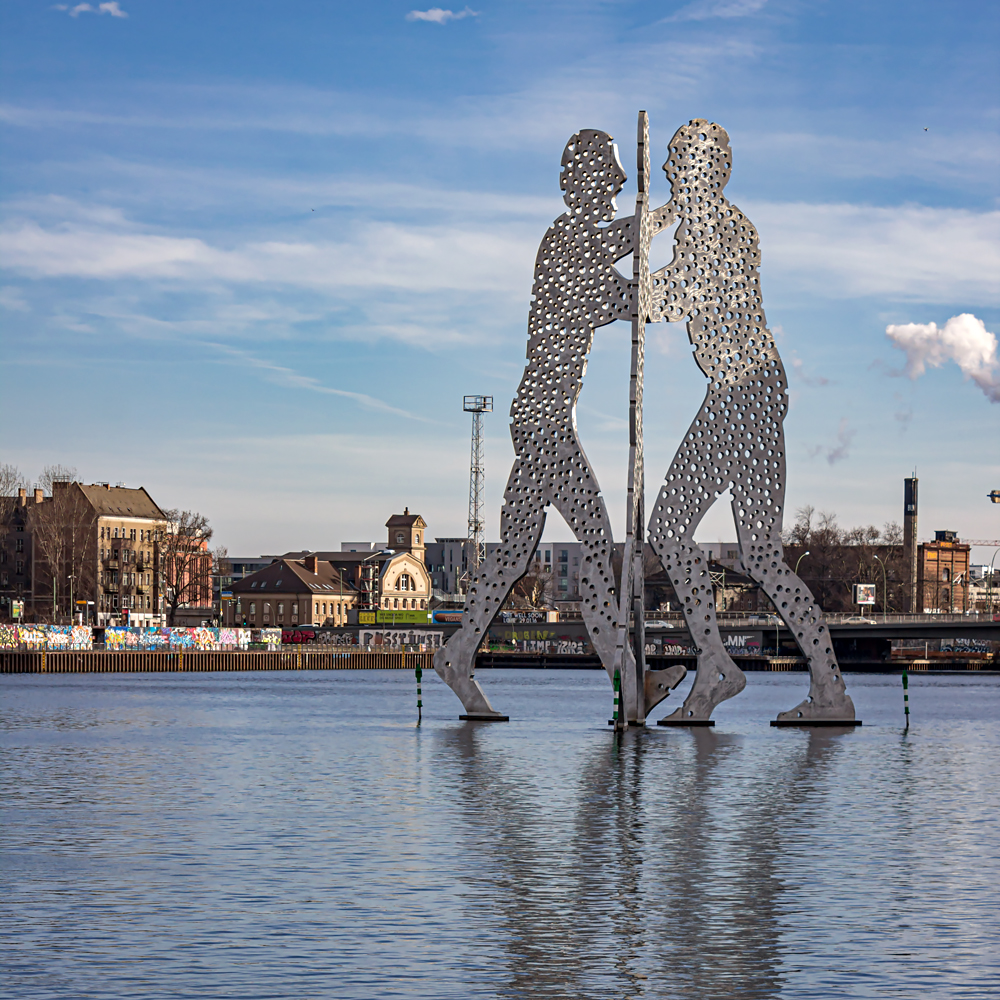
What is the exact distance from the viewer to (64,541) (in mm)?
140250

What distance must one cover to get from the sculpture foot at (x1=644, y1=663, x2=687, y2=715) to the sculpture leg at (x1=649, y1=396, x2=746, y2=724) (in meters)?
0.81

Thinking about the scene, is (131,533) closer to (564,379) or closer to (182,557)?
(182,557)

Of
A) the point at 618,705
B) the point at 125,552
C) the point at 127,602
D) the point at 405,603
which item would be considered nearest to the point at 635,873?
the point at 618,705

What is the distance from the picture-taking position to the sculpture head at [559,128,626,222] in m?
41.2

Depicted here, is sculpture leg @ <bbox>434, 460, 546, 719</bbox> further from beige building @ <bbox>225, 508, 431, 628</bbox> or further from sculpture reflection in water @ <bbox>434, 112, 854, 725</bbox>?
beige building @ <bbox>225, 508, 431, 628</bbox>

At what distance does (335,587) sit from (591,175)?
146982 millimetres

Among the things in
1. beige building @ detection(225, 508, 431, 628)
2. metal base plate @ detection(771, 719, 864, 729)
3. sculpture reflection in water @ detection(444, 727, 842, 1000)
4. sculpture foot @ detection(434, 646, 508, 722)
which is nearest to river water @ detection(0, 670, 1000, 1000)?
sculpture reflection in water @ detection(444, 727, 842, 1000)

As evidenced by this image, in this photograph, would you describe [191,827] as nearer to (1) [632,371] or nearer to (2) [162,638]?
(1) [632,371]

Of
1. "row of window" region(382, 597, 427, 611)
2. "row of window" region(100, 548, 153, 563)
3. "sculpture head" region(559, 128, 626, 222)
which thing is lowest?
"row of window" region(382, 597, 427, 611)

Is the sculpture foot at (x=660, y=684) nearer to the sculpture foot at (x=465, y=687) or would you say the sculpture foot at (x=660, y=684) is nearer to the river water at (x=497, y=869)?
the river water at (x=497, y=869)

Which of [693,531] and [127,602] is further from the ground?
[693,531]

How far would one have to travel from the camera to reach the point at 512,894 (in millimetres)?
17141

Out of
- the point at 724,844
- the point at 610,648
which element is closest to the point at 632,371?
the point at 610,648

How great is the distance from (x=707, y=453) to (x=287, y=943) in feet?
90.5
